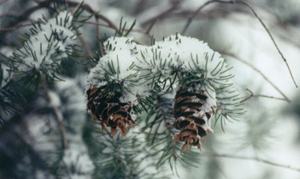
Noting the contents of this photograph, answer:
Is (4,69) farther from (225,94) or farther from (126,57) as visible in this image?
(225,94)

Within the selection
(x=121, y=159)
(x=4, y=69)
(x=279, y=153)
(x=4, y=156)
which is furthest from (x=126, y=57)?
(x=279, y=153)

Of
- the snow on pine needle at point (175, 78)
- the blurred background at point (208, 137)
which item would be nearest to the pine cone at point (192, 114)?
the snow on pine needle at point (175, 78)

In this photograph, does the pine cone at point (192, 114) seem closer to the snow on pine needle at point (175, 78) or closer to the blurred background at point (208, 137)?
the snow on pine needle at point (175, 78)

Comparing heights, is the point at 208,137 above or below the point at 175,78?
above

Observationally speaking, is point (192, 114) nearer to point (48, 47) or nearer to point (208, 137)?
point (48, 47)

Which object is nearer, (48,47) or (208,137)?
(48,47)

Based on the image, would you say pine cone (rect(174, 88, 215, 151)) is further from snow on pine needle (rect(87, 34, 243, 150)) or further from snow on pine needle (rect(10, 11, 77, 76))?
snow on pine needle (rect(10, 11, 77, 76))

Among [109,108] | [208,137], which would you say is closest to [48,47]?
[109,108]
